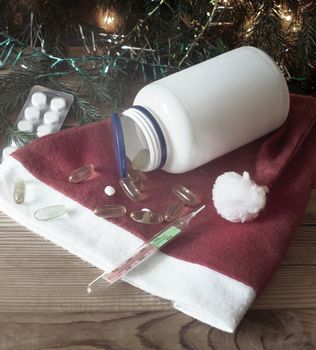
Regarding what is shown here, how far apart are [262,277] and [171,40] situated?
1.29 feet

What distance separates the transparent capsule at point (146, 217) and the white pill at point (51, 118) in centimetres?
20

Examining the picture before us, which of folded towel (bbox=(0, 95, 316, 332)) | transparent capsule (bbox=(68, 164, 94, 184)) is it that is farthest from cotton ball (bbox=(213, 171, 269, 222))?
transparent capsule (bbox=(68, 164, 94, 184))

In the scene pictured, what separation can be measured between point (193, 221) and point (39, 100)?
28 cm

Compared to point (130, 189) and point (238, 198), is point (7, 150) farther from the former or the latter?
point (238, 198)

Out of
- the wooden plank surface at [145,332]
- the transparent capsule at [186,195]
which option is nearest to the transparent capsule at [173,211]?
the transparent capsule at [186,195]

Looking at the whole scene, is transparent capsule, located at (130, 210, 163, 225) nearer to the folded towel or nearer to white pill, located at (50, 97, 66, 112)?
the folded towel

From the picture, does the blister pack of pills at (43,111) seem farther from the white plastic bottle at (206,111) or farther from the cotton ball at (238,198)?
the cotton ball at (238,198)

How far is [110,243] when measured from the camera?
0.56 metres

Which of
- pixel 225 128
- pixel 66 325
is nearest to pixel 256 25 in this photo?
pixel 225 128

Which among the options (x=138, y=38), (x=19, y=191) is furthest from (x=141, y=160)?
(x=138, y=38)

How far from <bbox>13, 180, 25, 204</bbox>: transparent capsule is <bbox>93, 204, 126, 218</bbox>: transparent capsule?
0.26ft

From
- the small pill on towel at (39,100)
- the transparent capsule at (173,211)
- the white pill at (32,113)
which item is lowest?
the white pill at (32,113)

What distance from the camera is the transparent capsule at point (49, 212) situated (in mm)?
571

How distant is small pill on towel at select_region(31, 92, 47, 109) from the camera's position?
2.35ft
